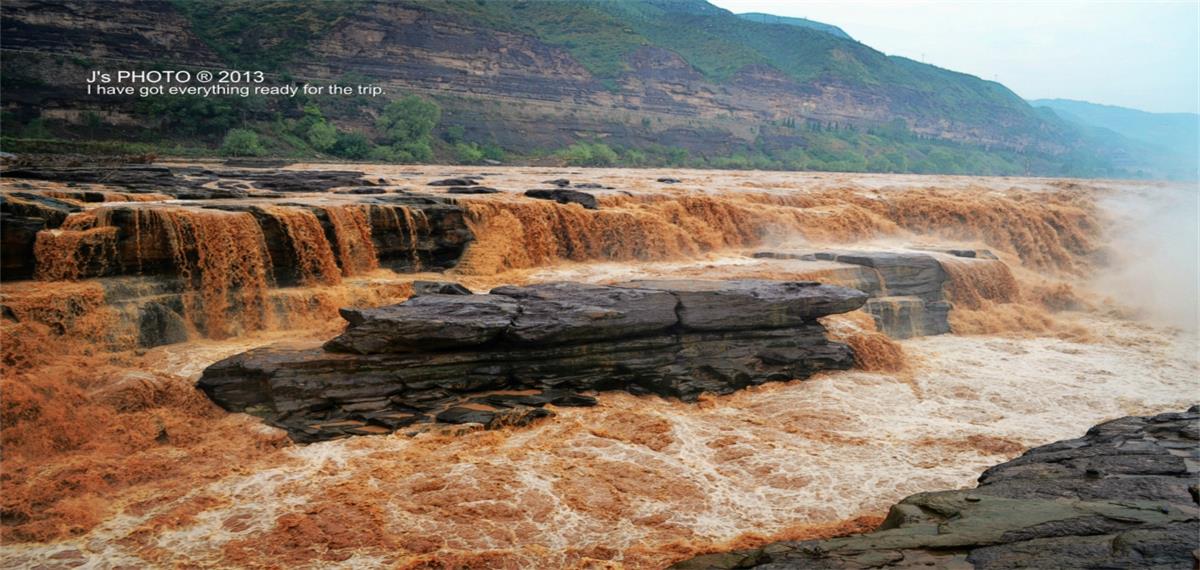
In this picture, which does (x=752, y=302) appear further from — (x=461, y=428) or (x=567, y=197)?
(x=567, y=197)

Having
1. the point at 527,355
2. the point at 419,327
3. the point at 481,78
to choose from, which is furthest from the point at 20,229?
the point at 481,78

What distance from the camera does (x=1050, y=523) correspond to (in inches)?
244

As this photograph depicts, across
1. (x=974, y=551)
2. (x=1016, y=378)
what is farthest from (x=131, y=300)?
(x=1016, y=378)

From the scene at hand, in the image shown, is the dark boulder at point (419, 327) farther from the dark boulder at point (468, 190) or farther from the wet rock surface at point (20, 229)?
the dark boulder at point (468, 190)

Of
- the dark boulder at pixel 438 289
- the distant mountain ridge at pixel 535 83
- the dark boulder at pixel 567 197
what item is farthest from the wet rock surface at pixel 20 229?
the distant mountain ridge at pixel 535 83

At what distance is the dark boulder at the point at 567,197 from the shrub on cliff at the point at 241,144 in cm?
2364

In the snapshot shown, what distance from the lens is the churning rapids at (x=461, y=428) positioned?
764 centimetres

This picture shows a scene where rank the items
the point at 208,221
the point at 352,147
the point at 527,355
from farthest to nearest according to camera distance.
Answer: the point at 352,147
the point at 208,221
the point at 527,355

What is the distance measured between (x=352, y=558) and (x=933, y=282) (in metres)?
14.2

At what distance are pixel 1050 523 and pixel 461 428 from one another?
6.65 m

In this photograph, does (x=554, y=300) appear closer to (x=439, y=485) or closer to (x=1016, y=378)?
(x=439, y=485)

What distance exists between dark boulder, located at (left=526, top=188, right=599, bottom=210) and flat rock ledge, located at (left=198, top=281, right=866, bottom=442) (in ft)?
21.5

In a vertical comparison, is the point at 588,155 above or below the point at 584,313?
above

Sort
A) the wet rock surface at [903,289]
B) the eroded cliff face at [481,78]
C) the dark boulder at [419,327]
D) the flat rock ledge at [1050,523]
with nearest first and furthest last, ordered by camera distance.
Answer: the flat rock ledge at [1050,523] → the dark boulder at [419,327] → the wet rock surface at [903,289] → the eroded cliff face at [481,78]
